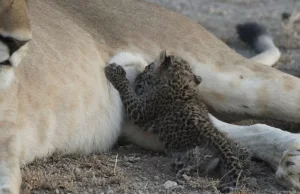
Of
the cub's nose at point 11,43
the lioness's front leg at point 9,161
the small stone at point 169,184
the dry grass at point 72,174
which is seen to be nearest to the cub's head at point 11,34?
the cub's nose at point 11,43

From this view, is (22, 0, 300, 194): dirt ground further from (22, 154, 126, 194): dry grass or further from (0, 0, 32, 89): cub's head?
(0, 0, 32, 89): cub's head

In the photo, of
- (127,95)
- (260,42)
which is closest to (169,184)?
(127,95)

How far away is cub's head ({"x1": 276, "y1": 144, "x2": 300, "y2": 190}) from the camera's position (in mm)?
3916

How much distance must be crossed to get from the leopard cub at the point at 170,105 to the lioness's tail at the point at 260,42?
5.41 feet

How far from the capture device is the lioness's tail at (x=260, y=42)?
6074 millimetres

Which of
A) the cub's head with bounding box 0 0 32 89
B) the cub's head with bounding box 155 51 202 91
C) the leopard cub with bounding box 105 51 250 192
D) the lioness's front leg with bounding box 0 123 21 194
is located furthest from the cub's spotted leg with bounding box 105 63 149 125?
the cub's head with bounding box 0 0 32 89

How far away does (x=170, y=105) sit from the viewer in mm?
4352

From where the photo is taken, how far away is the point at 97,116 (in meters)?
4.58

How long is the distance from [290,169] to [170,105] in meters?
0.77

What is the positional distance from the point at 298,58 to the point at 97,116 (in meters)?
2.62

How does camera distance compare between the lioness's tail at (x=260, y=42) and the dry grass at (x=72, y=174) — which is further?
the lioness's tail at (x=260, y=42)

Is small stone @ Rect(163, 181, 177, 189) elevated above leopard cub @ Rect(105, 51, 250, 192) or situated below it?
below

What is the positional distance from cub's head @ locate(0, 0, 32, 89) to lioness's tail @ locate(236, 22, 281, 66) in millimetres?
3071

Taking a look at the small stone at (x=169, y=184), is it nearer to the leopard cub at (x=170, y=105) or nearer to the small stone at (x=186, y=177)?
the small stone at (x=186, y=177)
